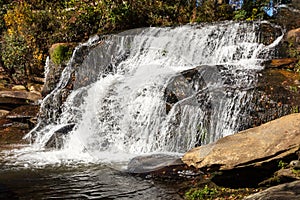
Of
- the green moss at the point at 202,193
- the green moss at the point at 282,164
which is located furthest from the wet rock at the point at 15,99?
the green moss at the point at 282,164

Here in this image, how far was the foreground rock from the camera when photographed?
18.1 ft

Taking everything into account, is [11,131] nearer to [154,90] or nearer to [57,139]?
[57,139]

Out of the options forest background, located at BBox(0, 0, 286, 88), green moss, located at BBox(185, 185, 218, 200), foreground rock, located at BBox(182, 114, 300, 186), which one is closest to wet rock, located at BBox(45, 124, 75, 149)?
foreground rock, located at BBox(182, 114, 300, 186)

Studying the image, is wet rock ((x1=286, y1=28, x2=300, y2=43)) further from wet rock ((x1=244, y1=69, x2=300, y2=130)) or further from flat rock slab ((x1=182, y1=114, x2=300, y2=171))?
flat rock slab ((x1=182, y1=114, x2=300, y2=171))

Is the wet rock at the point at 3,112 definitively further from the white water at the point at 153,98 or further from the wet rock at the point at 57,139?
the wet rock at the point at 57,139

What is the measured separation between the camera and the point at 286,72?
9266 millimetres

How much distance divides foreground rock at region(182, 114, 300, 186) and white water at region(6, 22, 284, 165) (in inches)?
92.6

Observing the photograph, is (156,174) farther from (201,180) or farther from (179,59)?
(179,59)

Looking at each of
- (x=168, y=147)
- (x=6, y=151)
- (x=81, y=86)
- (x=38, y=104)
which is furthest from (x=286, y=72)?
(x=38, y=104)

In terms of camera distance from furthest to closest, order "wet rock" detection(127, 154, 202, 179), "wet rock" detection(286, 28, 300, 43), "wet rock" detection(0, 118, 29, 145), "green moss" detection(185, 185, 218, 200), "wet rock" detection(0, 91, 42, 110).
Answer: "wet rock" detection(0, 91, 42, 110) < "wet rock" detection(0, 118, 29, 145) < "wet rock" detection(286, 28, 300, 43) < "wet rock" detection(127, 154, 202, 179) < "green moss" detection(185, 185, 218, 200)

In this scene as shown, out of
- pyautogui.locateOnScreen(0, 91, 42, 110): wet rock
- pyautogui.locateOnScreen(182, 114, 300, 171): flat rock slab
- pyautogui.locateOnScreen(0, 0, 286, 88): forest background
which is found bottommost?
pyautogui.locateOnScreen(182, 114, 300, 171): flat rock slab

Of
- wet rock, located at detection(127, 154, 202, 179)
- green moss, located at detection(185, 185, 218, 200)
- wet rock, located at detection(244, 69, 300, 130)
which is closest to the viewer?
green moss, located at detection(185, 185, 218, 200)

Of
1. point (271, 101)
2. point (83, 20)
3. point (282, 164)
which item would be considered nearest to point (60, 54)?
point (83, 20)

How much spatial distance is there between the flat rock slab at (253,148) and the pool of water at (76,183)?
0.68m
